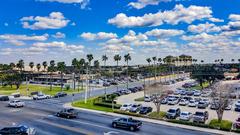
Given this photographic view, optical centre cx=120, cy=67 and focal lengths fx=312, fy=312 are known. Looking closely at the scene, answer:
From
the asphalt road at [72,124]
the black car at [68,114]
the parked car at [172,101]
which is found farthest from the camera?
the parked car at [172,101]

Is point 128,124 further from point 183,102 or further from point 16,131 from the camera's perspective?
point 183,102

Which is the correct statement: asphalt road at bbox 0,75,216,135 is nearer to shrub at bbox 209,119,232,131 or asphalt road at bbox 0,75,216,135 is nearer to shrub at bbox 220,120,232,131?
shrub at bbox 209,119,232,131

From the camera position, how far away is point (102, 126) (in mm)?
48875

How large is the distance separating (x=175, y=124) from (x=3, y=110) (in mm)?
38086

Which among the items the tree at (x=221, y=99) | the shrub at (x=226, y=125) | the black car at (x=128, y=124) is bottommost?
the shrub at (x=226, y=125)

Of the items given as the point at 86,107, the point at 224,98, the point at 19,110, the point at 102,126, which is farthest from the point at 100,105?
the point at 224,98

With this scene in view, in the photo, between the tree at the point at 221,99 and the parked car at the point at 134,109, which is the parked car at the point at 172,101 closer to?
the parked car at the point at 134,109

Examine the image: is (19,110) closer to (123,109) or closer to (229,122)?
(123,109)

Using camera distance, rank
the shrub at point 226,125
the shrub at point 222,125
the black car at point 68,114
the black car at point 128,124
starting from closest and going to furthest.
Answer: the black car at point 128,124
the shrub at point 226,125
the shrub at point 222,125
the black car at point 68,114

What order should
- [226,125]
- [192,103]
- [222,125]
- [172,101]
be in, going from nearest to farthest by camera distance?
[222,125] < [226,125] < [192,103] < [172,101]

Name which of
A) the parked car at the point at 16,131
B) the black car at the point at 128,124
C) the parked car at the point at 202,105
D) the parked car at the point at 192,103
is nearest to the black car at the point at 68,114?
the black car at the point at 128,124

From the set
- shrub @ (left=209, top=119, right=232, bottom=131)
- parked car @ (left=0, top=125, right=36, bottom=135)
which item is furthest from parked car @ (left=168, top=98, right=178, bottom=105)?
parked car @ (left=0, top=125, right=36, bottom=135)

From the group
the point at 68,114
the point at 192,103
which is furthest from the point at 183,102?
the point at 68,114

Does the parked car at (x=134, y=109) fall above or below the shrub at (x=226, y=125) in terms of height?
above
